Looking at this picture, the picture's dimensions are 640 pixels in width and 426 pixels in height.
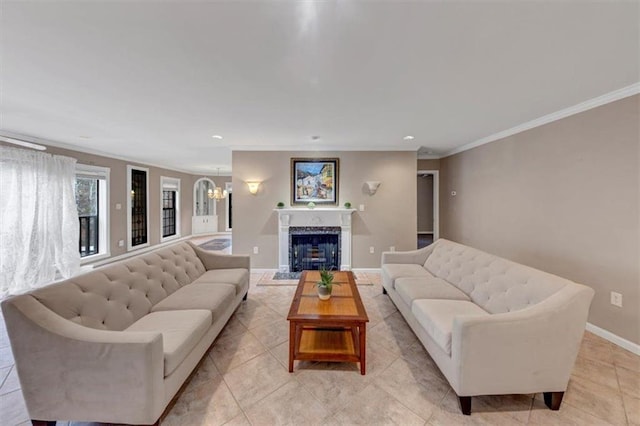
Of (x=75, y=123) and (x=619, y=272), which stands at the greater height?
(x=75, y=123)

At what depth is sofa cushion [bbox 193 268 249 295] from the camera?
2840mm

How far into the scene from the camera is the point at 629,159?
234 centimetres

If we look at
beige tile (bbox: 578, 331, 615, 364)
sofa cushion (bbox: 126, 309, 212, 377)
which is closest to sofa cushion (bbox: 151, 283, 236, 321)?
sofa cushion (bbox: 126, 309, 212, 377)

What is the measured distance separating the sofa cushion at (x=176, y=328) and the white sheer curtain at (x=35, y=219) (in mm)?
3443

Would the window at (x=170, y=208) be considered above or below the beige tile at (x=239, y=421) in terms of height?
above

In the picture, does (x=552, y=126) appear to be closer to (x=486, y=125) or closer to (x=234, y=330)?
(x=486, y=125)

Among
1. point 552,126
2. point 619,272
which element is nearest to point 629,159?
point 552,126

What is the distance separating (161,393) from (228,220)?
8687 millimetres

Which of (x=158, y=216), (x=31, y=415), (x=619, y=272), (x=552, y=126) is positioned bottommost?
(x=31, y=415)

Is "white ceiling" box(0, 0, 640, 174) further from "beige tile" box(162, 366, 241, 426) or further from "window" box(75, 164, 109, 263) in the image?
"beige tile" box(162, 366, 241, 426)

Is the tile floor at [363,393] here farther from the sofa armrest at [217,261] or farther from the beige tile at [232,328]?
the sofa armrest at [217,261]

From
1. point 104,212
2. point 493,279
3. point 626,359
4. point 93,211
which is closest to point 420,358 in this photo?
point 493,279

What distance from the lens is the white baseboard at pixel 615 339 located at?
2.28 meters

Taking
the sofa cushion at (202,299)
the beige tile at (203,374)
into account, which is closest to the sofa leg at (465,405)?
the beige tile at (203,374)
